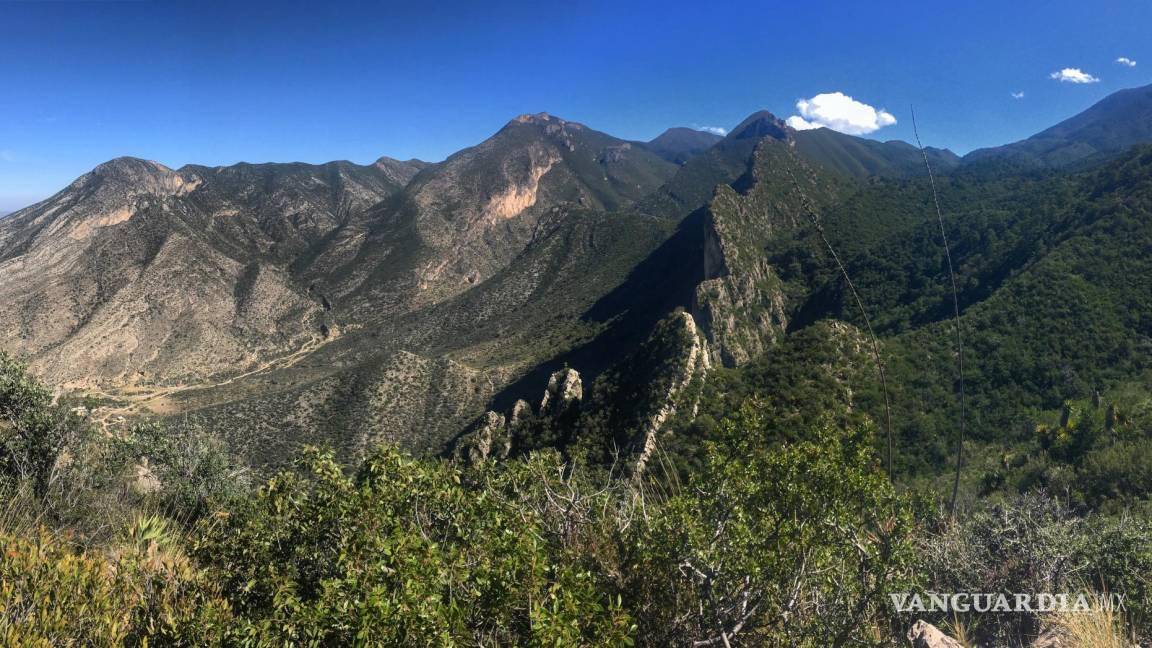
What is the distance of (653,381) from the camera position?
115ft

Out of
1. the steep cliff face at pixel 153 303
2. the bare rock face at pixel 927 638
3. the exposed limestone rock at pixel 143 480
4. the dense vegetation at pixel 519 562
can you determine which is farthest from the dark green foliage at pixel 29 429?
the steep cliff face at pixel 153 303

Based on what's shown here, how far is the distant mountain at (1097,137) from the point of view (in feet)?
399

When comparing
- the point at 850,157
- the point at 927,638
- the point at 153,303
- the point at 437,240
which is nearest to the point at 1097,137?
the point at 850,157

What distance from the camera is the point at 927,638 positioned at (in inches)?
258

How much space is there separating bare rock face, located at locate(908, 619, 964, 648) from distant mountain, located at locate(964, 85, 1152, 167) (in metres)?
142

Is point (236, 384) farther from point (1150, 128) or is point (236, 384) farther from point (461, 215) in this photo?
point (1150, 128)

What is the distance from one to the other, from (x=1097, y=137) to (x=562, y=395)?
615ft

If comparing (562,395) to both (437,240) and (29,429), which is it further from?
(437,240)

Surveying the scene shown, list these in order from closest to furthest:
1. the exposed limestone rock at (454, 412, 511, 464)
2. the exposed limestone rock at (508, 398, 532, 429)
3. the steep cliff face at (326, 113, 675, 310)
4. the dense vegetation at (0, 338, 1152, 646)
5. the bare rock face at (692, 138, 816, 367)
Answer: the dense vegetation at (0, 338, 1152, 646)
the exposed limestone rock at (454, 412, 511, 464)
the exposed limestone rock at (508, 398, 532, 429)
the bare rock face at (692, 138, 816, 367)
the steep cliff face at (326, 113, 675, 310)

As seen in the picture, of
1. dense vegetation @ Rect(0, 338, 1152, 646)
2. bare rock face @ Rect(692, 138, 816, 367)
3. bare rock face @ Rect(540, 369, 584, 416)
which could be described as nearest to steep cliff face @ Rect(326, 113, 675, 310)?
bare rock face @ Rect(692, 138, 816, 367)

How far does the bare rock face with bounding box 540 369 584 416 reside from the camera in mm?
40469

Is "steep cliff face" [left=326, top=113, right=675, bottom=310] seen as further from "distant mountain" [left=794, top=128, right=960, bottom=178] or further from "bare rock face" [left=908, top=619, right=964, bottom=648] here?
"bare rock face" [left=908, top=619, right=964, bottom=648]

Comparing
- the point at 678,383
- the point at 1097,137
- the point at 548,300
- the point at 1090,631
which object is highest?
the point at 1097,137

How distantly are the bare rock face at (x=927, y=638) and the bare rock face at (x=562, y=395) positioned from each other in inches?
1329
